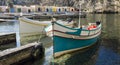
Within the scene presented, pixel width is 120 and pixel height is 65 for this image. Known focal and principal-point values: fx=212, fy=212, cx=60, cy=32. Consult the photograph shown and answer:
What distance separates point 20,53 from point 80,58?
6122 millimetres

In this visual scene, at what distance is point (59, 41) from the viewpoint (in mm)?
20000

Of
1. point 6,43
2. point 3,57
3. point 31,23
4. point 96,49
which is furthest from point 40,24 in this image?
point 3,57

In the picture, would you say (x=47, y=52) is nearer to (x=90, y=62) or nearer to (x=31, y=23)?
(x=90, y=62)

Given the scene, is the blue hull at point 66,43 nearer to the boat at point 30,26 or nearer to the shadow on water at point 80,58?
the shadow on water at point 80,58

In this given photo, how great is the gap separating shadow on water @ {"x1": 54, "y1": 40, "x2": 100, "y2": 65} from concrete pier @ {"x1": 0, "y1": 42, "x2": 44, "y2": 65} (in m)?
1.91

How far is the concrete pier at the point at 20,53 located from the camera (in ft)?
54.7

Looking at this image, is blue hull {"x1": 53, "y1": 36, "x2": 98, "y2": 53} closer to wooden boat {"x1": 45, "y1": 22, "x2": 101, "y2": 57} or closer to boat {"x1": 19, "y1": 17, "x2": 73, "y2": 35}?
wooden boat {"x1": 45, "y1": 22, "x2": 101, "y2": 57}

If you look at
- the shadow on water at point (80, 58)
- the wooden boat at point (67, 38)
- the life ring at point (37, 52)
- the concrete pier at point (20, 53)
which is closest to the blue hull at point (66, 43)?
the wooden boat at point (67, 38)

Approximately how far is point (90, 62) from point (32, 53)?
5.47 metres

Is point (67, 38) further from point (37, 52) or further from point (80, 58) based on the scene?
point (37, 52)

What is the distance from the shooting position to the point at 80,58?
20938mm

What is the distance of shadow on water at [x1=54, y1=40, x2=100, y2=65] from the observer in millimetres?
19391

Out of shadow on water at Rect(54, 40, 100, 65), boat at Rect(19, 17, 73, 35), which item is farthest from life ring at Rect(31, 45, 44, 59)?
boat at Rect(19, 17, 73, 35)

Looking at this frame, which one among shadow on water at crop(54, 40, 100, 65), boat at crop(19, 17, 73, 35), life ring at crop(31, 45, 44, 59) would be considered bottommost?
shadow on water at crop(54, 40, 100, 65)
